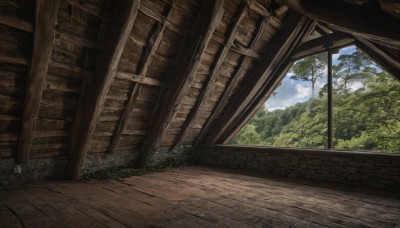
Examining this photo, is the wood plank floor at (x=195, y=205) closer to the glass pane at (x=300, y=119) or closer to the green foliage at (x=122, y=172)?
the green foliage at (x=122, y=172)

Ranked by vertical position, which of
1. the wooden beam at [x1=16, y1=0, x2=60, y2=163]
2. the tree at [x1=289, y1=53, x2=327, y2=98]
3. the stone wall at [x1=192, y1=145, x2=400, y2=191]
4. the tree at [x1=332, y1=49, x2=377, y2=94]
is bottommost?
the stone wall at [x1=192, y1=145, x2=400, y2=191]

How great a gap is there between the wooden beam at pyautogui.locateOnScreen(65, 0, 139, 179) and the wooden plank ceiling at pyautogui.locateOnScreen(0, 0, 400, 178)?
16 mm

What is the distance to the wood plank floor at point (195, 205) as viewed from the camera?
2.54 m

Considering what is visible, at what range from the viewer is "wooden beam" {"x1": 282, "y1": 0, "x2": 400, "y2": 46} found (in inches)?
91.7

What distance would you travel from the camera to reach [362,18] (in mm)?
2508

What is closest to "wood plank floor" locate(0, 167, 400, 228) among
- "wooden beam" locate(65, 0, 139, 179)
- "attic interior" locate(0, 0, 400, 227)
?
"attic interior" locate(0, 0, 400, 227)

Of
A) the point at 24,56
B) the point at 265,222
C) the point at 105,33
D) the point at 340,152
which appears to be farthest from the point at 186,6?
the point at 340,152

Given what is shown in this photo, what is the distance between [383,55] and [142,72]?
13.3 feet

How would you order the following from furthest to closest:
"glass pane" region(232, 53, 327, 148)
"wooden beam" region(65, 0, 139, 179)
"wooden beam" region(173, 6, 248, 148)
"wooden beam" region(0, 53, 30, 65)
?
"glass pane" region(232, 53, 327, 148) → "wooden beam" region(173, 6, 248, 148) → "wooden beam" region(65, 0, 139, 179) → "wooden beam" region(0, 53, 30, 65)

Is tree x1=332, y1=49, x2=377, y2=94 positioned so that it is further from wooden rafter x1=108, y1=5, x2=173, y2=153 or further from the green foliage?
wooden rafter x1=108, y1=5, x2=173, y2=153

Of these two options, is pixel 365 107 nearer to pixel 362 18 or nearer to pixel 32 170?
pixel 362 18

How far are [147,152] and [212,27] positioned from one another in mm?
3198

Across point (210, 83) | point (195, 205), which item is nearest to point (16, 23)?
point (195, 205)

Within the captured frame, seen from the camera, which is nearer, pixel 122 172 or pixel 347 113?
pixel 122 172
